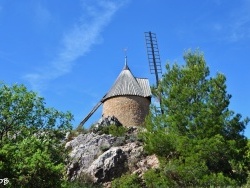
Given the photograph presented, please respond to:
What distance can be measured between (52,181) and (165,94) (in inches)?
417

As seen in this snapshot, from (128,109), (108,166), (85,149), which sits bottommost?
(108,166)

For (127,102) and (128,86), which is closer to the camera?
(127,102)

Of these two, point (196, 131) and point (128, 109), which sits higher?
point (128, 109)

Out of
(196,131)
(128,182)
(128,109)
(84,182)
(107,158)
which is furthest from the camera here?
(128,109)

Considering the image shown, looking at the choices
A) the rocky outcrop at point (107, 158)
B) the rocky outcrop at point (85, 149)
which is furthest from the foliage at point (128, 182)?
the rocky outcrop at point (85, 149)

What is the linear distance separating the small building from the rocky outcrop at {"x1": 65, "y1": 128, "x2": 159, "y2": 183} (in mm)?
3375

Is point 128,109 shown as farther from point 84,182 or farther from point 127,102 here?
point 84,182

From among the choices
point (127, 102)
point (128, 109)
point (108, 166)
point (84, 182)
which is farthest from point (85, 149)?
point (127, 102)

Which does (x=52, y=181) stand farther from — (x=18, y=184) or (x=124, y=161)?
(x=124, y=161)

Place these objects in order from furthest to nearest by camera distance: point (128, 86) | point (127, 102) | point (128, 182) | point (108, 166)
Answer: point (128, 86) → point (127, 102) → point (108, 166) → point (128, 182)

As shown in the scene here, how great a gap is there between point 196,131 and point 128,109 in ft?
37.0

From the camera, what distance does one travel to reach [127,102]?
3144cm

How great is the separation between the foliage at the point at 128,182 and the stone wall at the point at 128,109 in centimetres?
850

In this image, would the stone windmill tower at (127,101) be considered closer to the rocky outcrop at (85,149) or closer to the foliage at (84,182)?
the rocky outcrop at (85,149)
